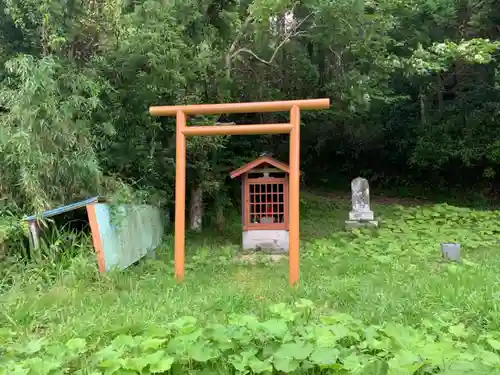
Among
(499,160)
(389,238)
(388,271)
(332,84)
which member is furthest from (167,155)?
(499,160)

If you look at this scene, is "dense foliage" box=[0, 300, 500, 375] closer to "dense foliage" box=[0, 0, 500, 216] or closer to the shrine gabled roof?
"dense foliage" box=[0, 0, 500, 216]

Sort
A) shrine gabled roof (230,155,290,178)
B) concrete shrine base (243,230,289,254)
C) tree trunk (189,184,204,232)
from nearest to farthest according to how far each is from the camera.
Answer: concrete shrine base (243,230,289,254), shrine gabled roof (230,155,290,178), tree trunk (189,184,204,232)

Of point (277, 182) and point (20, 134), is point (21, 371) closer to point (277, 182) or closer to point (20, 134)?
point (20, 134)

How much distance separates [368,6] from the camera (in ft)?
29.1

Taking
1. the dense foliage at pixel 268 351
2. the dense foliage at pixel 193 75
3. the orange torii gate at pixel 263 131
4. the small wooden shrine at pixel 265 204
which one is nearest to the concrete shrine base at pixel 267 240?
the small wooden shrine at pixel 265 204

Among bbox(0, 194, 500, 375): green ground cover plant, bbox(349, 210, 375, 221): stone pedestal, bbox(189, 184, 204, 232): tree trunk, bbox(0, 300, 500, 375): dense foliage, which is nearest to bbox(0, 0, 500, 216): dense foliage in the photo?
bbox(189, 184, 204, 232): tree trunk

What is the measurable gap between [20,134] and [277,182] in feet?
15.2

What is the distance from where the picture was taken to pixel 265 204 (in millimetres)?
8711

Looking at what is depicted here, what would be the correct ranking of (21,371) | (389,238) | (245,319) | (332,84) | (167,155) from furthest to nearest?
(332,84)
(167,155)
(389,238)
(245,319)
(21,371)

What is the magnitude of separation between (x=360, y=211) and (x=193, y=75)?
16.3ft

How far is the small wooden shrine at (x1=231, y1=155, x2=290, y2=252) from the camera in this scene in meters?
8.37

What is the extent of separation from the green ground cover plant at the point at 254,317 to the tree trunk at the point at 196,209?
10.1 feet

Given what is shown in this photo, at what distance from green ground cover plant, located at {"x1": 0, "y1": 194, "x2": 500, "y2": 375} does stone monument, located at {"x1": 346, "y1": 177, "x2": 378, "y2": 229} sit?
3.30 m

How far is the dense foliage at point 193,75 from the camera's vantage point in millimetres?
5941
